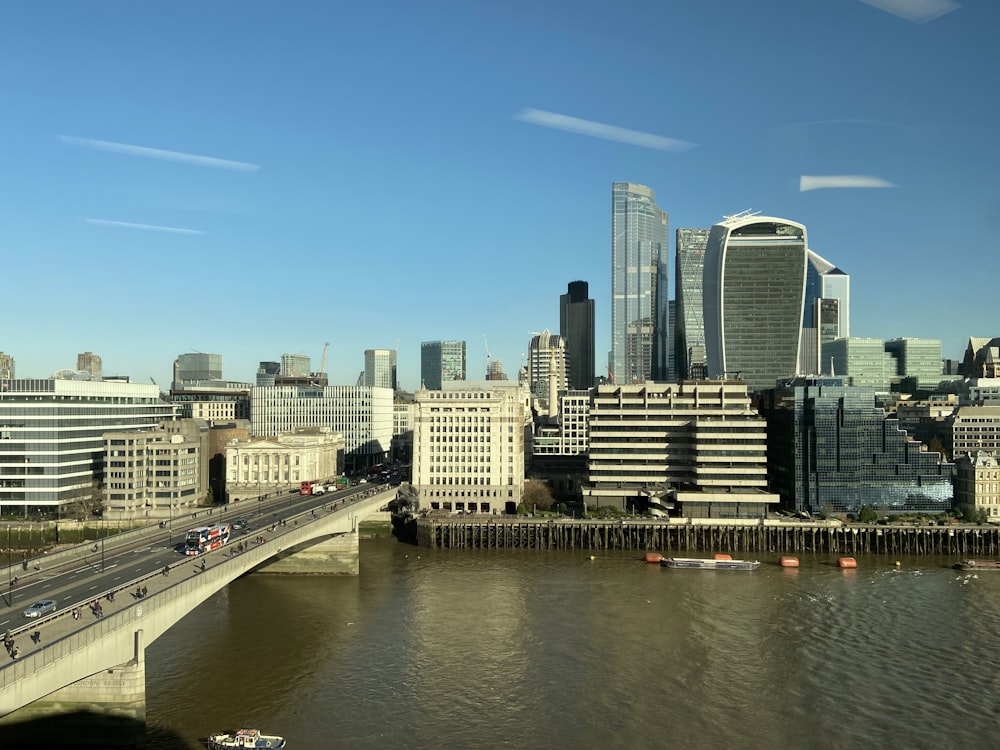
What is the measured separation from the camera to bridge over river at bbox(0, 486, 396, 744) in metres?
39.5

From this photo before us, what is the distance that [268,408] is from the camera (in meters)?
192

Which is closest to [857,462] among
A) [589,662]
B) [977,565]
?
[977,565]

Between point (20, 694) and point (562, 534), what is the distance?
7931 cm

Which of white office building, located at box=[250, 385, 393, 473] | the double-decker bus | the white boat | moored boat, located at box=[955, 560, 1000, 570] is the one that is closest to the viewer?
the white boat

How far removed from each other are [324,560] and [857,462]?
2965 inches

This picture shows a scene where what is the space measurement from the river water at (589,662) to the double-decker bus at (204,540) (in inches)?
256

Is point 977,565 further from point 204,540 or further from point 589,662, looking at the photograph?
point 204,540

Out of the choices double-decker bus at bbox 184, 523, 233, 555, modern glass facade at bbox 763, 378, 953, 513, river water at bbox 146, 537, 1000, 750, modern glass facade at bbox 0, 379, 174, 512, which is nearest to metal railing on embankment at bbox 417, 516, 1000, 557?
modern glass facade at bbox 763, 378, 953, 513

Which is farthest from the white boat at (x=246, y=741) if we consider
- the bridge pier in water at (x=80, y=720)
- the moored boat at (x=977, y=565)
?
the moored boat at (x=977, y=565)

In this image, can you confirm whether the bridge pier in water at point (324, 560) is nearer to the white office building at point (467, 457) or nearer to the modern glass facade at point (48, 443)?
the white office building at point (467, 457)

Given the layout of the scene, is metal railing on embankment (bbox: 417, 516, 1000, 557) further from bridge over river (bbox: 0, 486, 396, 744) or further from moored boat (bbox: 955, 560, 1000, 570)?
bridge over river (bbox: 0, 486, 396, 744)

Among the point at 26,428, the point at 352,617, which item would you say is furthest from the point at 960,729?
the point at 26,428

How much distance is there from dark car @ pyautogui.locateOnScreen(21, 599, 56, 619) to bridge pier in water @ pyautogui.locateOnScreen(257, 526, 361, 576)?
4448 centimetres

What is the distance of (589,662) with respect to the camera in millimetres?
59281
